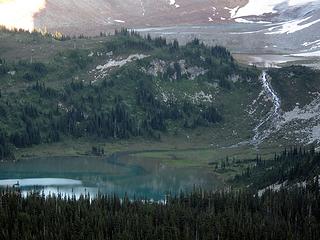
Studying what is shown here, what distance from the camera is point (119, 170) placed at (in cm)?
18412

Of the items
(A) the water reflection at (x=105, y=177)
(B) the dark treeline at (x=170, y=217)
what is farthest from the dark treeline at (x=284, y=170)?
(B) the dark treeline at (x=170, y=217)

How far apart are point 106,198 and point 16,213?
18.1m

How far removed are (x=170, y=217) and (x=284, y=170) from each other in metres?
51.7

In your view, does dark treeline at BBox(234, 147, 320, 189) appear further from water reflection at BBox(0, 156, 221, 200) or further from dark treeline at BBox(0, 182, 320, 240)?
dark treeline at BBox(0, 182, 320, 240)

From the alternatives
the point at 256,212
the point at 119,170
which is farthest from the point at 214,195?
the point at 119,170

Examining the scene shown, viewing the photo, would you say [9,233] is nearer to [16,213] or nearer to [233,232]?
[16,213]

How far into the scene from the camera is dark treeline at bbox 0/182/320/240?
4005 inches

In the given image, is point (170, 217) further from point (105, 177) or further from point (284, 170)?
point (105, 177)

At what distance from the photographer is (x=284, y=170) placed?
6122 inches

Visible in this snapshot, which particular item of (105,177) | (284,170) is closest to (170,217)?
(284,170)

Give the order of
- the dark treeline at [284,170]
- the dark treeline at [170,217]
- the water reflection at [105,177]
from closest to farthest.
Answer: the dark treeline at [170,217] < the dark treeline at [284,170] < the water reflection at [105,177]

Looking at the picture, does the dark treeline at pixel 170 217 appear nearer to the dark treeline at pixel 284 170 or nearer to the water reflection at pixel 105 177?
the dark treeline at pixel 284 170

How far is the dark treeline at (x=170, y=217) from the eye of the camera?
101719mm

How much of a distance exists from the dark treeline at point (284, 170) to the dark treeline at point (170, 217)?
15.9 m
